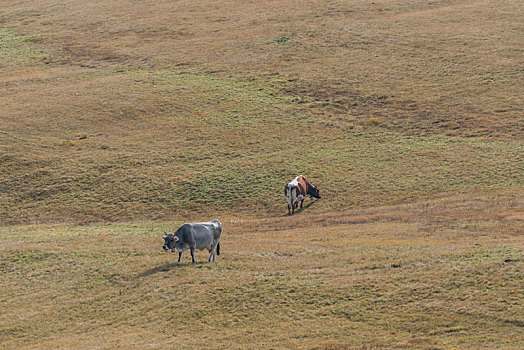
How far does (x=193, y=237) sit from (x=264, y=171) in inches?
1005

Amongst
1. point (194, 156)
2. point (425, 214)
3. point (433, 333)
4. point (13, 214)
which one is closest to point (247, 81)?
point (194, 156)

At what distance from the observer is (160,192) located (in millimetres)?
47438

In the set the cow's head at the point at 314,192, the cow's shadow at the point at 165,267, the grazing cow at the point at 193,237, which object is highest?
the grazing cow at the point at 193,237

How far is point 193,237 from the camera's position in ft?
83.0

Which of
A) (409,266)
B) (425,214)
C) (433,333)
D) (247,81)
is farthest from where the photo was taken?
(247,81)

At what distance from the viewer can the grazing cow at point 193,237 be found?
990 inches

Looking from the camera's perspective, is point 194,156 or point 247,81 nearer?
point 194,156

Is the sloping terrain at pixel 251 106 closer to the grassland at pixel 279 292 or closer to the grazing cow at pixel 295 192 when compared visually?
the grazing cow at pixel 295 192

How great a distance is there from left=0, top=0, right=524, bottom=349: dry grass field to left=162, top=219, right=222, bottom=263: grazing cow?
964mm

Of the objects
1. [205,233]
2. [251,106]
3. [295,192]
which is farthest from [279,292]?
[251,106]

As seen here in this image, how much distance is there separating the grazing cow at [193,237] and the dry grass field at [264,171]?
0.96 metres

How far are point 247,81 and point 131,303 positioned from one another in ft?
174

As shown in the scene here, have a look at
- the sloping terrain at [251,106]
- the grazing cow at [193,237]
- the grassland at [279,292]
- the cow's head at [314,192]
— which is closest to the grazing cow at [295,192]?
the cow's head at [314,192]

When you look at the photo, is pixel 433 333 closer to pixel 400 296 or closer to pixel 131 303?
pixel 400 296
